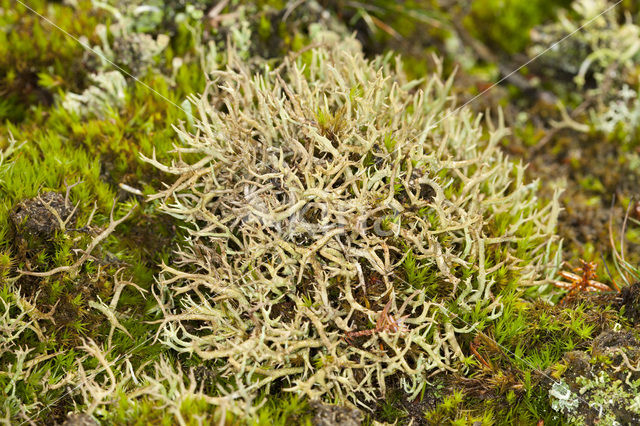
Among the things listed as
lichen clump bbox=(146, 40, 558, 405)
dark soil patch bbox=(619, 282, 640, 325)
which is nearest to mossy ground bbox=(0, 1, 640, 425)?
dark soil patch bbox=(619, 282, 640, 325)

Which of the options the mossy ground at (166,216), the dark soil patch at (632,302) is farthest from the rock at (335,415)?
the dark soil patch at (632,302)

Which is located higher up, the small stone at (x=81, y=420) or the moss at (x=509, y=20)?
the moss at (x=509, y=20)

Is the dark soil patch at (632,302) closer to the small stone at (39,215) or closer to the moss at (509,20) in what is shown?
the moss at (509,20)

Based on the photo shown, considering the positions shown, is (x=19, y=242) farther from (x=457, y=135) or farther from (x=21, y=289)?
(x=457, y=135)

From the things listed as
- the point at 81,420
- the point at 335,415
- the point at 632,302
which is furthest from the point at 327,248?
the point at 632,302

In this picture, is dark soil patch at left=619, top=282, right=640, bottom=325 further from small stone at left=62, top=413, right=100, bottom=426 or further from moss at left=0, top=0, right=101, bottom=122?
moss at left=0, top=0, right=101, bottom=122
